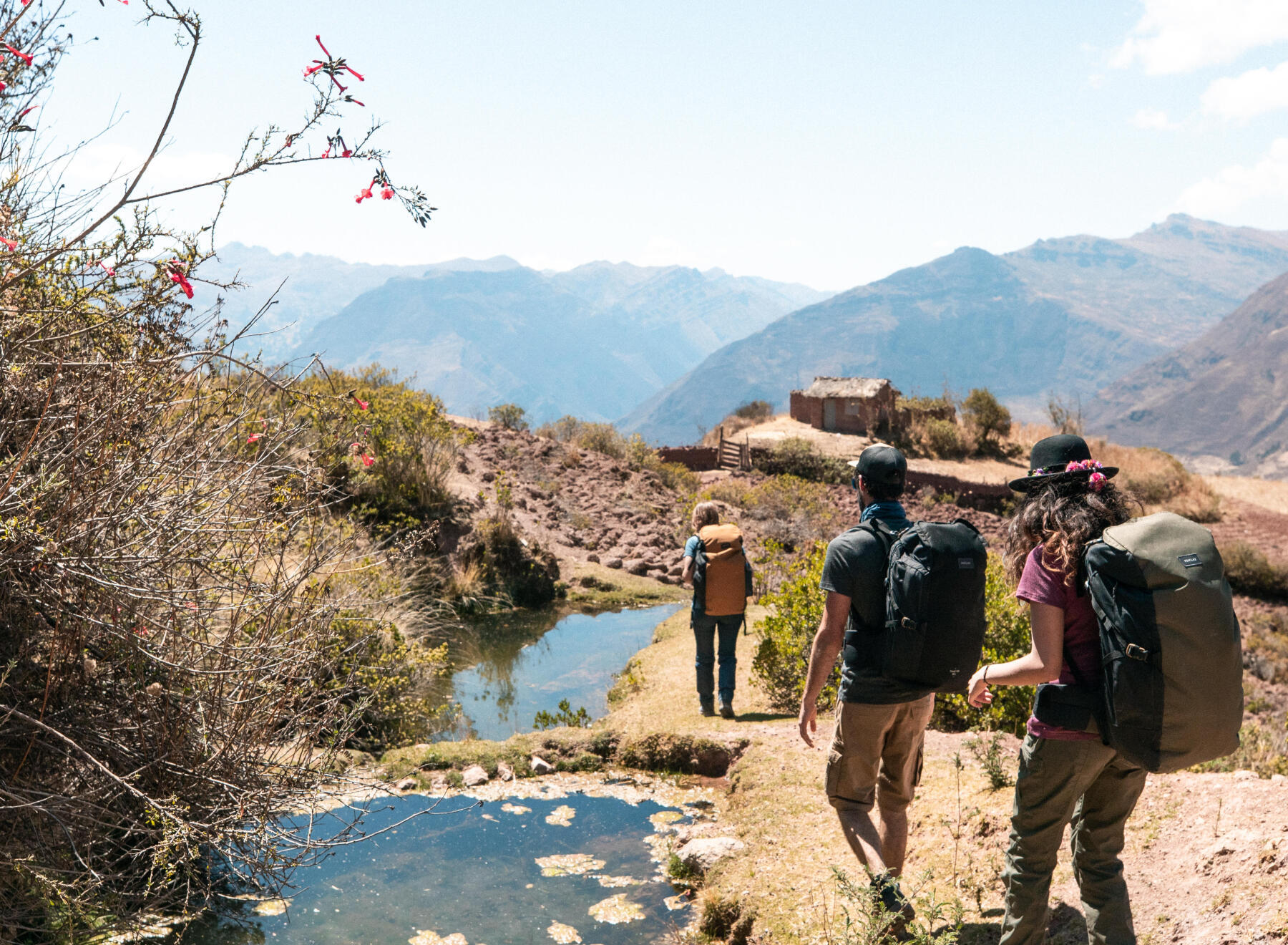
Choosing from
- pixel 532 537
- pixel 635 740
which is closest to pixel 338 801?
pixel 635 740

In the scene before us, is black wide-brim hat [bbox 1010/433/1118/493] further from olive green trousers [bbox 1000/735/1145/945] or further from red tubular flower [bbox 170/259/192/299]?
red tubular flower [bbox 170/259/192/299]

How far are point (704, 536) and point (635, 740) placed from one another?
5.36 ft

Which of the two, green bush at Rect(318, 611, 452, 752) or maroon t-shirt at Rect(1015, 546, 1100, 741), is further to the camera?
green bush at Rect(318, 611, 452, 752)

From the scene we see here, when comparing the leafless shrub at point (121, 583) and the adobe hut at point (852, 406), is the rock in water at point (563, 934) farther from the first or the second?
the adobe hut at point (852, 406)

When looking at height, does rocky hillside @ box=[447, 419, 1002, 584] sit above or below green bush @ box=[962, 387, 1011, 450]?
below

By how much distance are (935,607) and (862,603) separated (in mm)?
312

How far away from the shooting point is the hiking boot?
3344 mm

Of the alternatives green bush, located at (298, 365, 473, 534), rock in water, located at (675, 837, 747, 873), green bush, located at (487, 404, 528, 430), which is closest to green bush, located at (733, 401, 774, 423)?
green bush, located at (487, 404, 528, 430)

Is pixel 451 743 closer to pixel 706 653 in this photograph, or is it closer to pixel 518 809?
pixel 518 809

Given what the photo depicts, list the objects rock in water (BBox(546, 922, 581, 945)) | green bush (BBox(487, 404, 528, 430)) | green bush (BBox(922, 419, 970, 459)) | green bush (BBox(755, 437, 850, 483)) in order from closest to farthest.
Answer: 1. rock in water (BBox(546, 922, 581, 945))
2. green bush (BBox(487, 404, 528, 430))
3. green bush (BBox(755, 437, 850, 483))
4. green bush (BBox(922, 419, 970, 459))

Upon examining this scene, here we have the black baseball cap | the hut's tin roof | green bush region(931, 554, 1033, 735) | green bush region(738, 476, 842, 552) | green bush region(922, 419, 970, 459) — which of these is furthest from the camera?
the hut's tin roof

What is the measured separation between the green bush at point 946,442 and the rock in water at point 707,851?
30155mm

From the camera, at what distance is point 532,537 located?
15.3 meters

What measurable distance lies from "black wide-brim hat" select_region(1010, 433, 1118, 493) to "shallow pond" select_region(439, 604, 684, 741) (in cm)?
612
